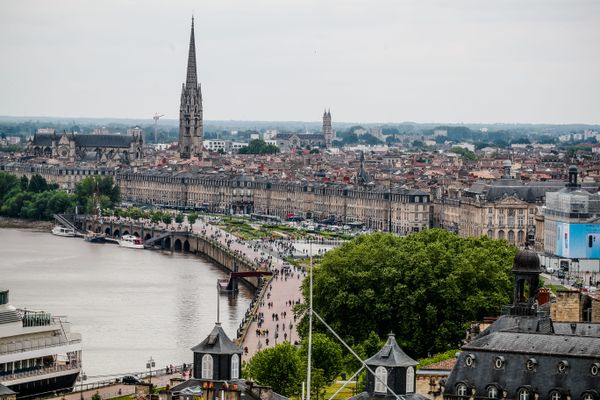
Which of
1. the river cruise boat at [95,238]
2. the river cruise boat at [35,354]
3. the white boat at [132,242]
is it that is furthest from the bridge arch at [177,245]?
the river cruise boat at [35,354]

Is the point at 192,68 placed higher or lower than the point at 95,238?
higher

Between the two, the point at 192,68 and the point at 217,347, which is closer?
the point at 217,347

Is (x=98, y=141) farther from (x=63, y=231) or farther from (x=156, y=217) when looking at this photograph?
(x=63, y=231)

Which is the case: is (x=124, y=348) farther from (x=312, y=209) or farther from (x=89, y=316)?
(x=312, y=209)

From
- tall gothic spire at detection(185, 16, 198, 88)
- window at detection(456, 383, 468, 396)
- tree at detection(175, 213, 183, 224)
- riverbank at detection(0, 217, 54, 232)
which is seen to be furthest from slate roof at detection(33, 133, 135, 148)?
window at detection(456, 383, 468, 396)

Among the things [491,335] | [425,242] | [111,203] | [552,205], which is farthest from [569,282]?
[111,203]

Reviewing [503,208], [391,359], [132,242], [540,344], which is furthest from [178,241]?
[391,359]
